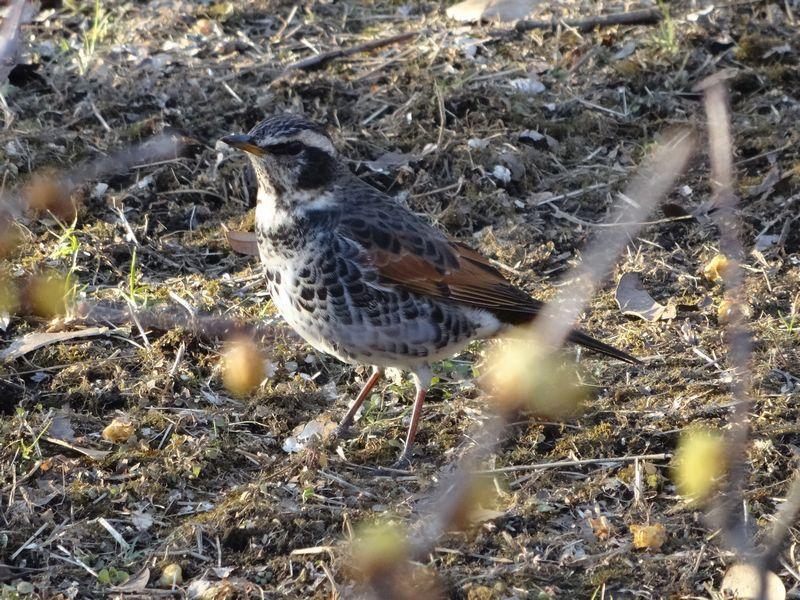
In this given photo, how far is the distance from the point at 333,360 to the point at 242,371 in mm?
598

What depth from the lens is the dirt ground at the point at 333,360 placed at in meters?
4.57

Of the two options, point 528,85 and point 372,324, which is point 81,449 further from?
point 528,85

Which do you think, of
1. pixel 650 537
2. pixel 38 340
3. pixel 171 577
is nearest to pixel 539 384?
pixel 650 537

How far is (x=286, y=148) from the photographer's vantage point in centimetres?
530

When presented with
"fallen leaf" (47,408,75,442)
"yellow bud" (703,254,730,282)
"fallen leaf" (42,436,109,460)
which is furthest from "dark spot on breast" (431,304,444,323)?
"yellow bud" (703,254,730,282)

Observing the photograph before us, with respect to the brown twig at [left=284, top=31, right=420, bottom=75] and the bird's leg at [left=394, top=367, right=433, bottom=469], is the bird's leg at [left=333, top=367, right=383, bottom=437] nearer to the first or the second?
the bird's leg at [left=394, top=367, right=433, bottom=469]

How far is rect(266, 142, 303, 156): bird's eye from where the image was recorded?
17.3 feet

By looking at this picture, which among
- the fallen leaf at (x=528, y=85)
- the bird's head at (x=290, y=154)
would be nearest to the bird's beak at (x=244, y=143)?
the bird's head at (x=290, y=154)

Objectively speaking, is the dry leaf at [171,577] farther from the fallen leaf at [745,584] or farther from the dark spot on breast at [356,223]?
the fallen leaf at [745,584]

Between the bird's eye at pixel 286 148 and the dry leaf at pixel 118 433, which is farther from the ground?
the bird's eye at pixel 286 148

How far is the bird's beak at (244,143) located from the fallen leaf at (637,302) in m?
2.30

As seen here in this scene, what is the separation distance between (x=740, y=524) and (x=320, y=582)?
1.67m

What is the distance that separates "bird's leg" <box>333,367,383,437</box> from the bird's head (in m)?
1.04

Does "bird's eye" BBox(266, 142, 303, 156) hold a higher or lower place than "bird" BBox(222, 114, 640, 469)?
higher
